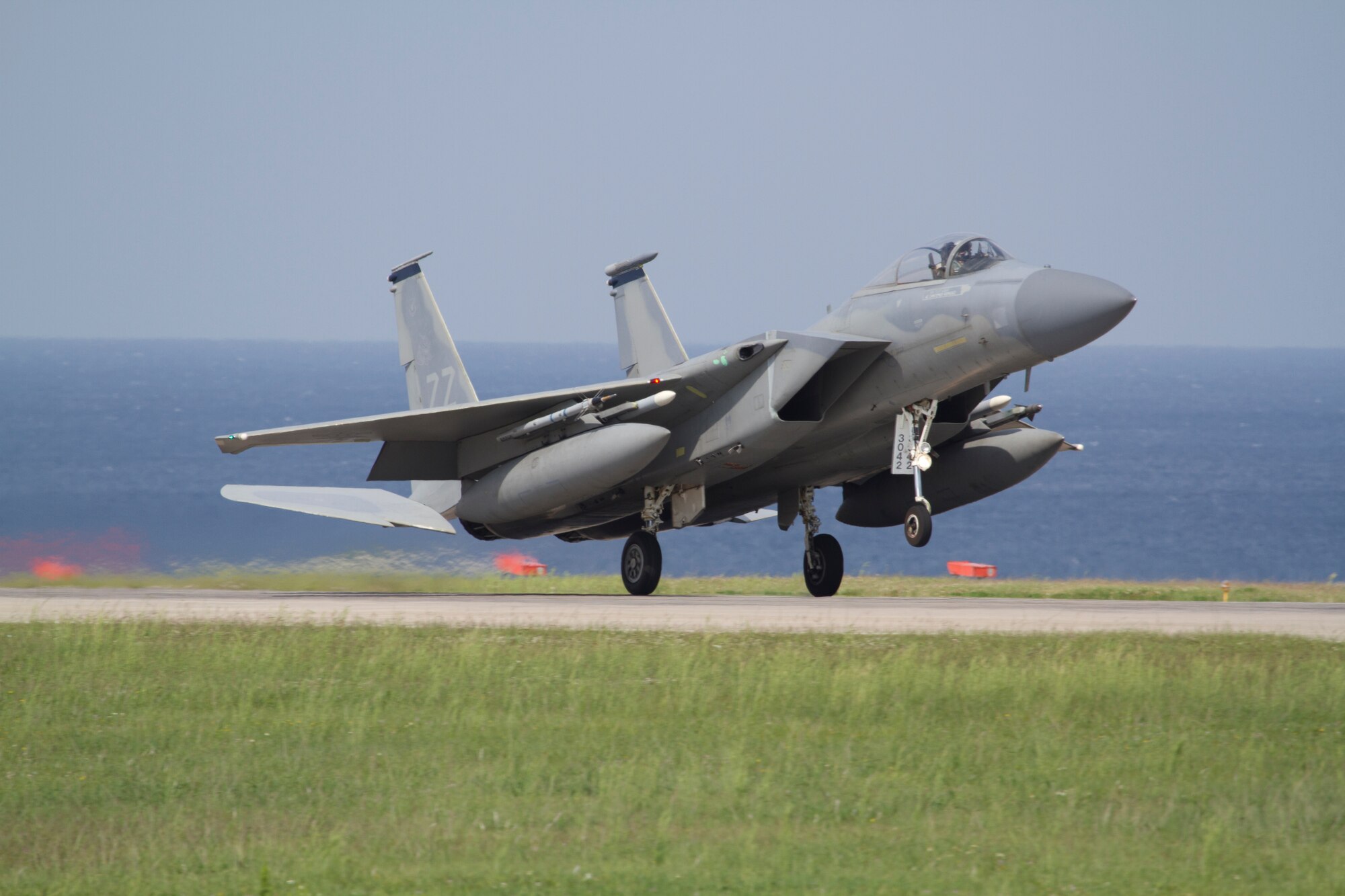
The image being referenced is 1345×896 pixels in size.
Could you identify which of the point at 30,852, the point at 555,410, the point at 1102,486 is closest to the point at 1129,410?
the point at 1102,486

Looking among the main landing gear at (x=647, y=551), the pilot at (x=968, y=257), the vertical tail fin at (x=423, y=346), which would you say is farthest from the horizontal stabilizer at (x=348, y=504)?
the pilot at (x=968, y=257)

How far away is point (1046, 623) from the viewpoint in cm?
1262

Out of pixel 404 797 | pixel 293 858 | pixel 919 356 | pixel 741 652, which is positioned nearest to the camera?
pixel 293 858

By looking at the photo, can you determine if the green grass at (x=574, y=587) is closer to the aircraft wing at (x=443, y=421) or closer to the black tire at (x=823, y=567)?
the black tire at (x=823, y=567)

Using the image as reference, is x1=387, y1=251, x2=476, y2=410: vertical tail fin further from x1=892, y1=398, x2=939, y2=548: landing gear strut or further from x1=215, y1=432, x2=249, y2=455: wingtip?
x1=892, y1=398, x2=939, y2=548: landing gear strut

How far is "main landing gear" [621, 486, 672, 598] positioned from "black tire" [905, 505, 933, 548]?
3.40 meters

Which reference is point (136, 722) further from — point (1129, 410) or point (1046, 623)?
point (1129, 410)

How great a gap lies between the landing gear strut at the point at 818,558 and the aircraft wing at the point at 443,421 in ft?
7.99

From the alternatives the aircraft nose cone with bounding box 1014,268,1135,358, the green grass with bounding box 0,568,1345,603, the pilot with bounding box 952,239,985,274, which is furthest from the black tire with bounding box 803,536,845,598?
the aircraft nose cone with bounding box 1014,268,1135,358

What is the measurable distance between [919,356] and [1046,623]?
3179 millimetres

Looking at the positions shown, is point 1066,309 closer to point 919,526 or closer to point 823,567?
point 919,526

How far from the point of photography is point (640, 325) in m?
19.3

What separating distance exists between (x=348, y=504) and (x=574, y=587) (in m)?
5.11

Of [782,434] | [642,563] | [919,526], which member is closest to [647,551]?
[642,563]
